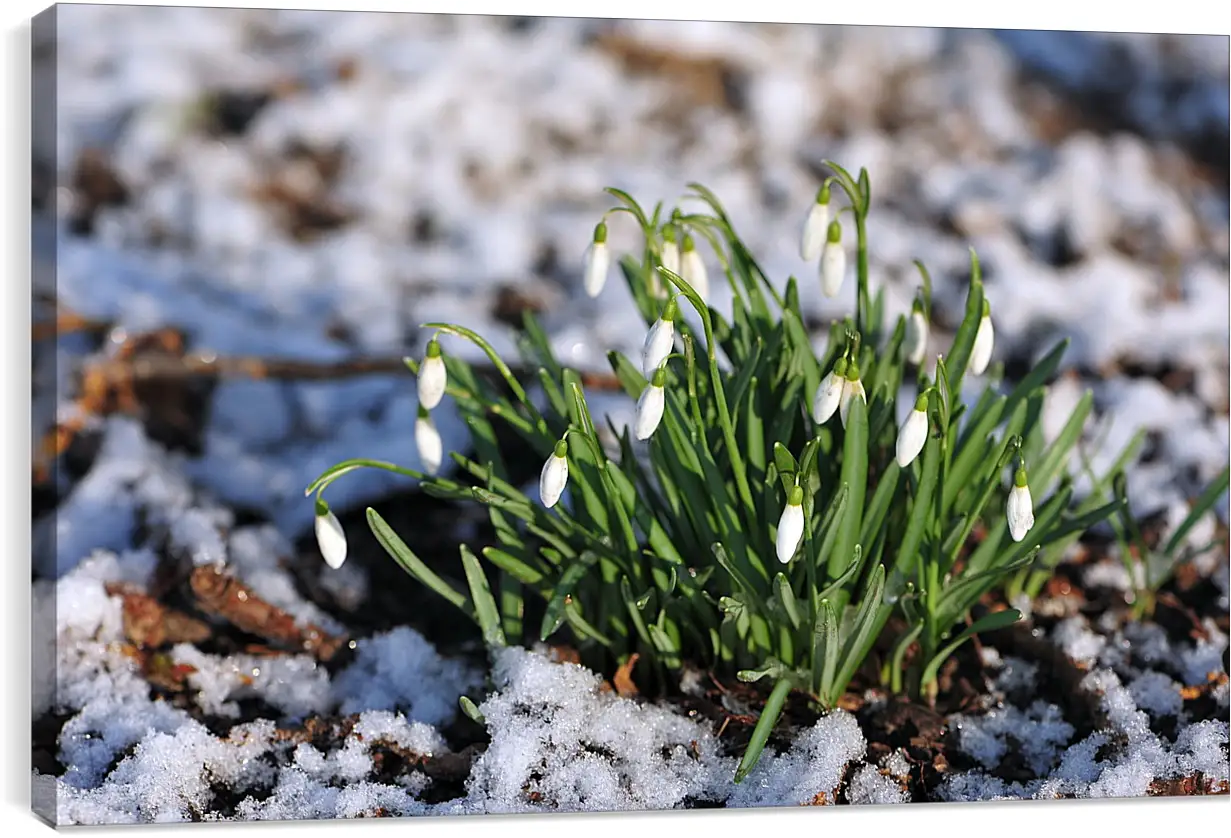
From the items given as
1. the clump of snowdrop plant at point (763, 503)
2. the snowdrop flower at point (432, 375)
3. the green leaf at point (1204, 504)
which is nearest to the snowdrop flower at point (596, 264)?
the clump of snowdrop plant at point (763, 503)

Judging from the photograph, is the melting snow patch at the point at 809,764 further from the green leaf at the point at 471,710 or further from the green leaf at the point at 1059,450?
the green leaf at the point at 1059,450

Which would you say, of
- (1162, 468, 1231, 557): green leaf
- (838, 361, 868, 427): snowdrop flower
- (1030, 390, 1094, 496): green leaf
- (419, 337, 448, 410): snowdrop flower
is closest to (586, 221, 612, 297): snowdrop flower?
(419, 337, 448, 410): snowdrop flower

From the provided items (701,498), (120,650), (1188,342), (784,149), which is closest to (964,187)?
(784,149)

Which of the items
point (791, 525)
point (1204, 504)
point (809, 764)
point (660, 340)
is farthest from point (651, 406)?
point (1204, 504)

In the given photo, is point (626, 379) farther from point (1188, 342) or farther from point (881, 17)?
point (1188, 342)

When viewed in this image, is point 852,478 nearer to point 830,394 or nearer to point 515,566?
point 830,394

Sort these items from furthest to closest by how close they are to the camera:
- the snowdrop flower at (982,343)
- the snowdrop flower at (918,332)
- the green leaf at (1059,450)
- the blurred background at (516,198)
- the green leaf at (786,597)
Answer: the blurred background at (516,198) → the green leaf at (1059,450) → the snowdrop flower at (918,332) → the snowdrop flower at (982,343) → the green leaf at (786,597)

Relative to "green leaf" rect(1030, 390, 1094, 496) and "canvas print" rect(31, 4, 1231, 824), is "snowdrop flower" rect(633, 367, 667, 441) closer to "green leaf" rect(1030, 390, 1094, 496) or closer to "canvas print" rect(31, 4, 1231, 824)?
"canvas print" rect(31, 4, 1231, 824)
